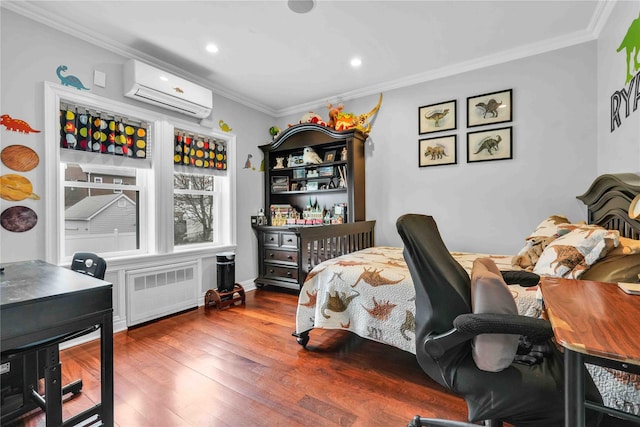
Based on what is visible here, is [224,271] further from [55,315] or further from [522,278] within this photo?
[522,278]

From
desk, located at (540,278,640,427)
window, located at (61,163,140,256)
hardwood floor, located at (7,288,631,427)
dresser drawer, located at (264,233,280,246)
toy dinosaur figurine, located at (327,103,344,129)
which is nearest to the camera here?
desk, located at (540,278,640,427)

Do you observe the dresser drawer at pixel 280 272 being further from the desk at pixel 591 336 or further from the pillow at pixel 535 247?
the desk at pixel 591 336

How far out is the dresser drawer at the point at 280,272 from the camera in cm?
376

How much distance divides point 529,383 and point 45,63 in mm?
3591

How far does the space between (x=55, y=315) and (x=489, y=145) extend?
3564 millimetres

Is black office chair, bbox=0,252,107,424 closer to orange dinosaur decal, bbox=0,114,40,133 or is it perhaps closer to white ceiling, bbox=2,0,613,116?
orange dinosaur decal, bbox=0,114,40,133

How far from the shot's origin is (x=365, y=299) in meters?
2.03

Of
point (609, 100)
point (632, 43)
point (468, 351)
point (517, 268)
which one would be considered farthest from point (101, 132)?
point (609, 100)

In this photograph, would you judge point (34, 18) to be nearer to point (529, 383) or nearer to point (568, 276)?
point (529, 383)

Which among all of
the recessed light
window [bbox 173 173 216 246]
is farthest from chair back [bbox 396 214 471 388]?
window [bbox 173 173 216 246]

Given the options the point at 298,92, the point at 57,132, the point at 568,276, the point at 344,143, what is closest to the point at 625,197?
the point at 568,276

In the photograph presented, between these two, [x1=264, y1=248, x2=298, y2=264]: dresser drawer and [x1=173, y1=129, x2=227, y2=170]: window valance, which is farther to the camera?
[x1=264, y1=248, x2=298, y2=264]: dresser drawer

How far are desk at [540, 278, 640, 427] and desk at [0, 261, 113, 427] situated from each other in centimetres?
172

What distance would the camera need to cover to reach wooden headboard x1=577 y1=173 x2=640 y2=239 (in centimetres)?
160
